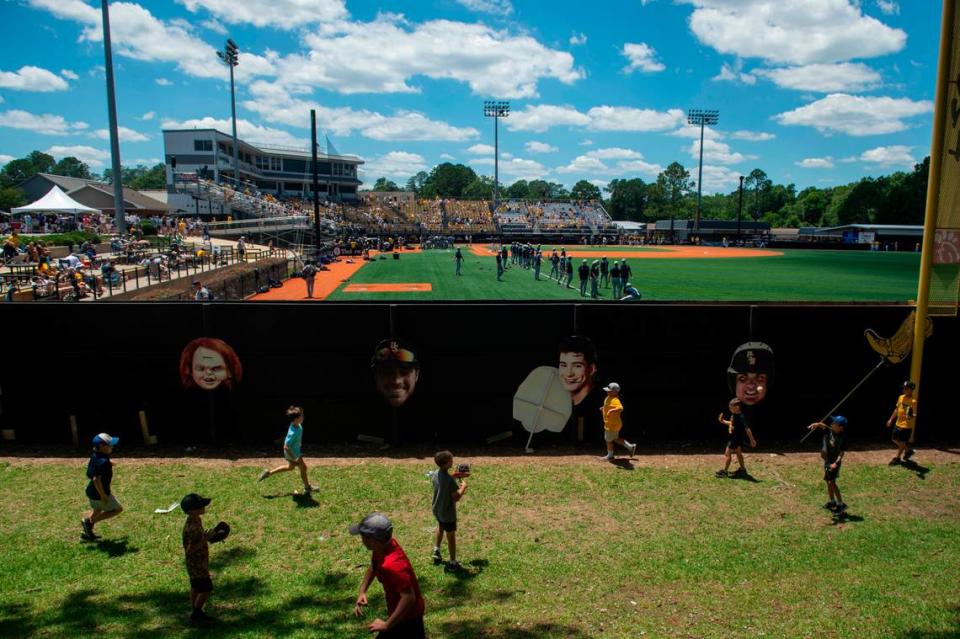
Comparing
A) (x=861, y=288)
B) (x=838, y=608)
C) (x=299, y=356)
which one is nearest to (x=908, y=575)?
(x=838, y=608)

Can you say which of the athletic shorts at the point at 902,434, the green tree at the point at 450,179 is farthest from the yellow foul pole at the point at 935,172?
the green tree at the point at 450,179

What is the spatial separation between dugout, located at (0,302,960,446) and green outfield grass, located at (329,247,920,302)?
12.2m

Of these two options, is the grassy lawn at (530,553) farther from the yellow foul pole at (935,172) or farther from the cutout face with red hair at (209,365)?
the yellow foul pole at (935,172)

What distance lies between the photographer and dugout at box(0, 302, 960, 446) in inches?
402

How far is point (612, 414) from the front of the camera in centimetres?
971

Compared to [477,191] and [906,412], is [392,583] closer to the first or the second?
[906,412]

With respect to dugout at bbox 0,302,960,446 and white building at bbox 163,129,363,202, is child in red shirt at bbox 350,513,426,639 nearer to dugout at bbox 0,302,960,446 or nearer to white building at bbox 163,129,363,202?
dugout at bbox 0,302,960,446

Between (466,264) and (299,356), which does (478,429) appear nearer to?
(299,356)

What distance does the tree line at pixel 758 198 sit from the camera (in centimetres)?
10544

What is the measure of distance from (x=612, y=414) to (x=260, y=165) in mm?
101242

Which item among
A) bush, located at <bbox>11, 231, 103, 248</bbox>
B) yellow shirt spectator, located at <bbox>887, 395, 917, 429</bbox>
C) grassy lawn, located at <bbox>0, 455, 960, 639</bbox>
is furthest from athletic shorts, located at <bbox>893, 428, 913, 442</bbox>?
bush, located at <bbox>11, 231, 103, 248</bbox>

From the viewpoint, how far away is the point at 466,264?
46.6m

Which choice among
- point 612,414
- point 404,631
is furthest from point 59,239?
point 404,631

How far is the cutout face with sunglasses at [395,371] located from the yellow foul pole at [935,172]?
8.40 metres
